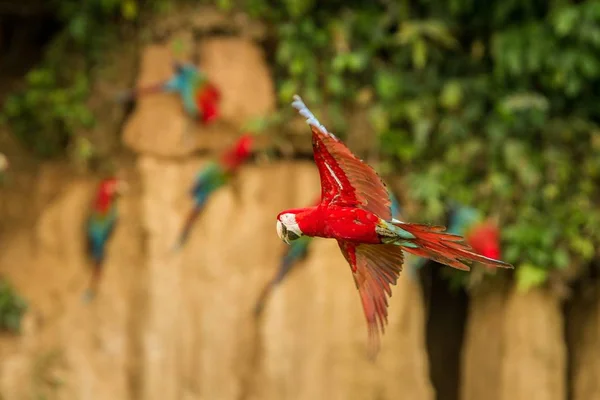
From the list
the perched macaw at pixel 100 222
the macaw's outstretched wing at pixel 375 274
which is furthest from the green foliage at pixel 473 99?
the macaw's outstretched wing at pixel 375 274

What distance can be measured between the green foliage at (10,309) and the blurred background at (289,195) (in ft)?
0.07

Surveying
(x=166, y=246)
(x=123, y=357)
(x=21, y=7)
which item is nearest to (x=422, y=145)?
(x=166, y=246)

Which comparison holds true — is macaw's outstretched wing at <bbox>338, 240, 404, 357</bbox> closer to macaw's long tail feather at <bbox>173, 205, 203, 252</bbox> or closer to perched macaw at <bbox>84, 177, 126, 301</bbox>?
macaw's long tail feather at <bbox>173, 205, 203, 252</bbox>

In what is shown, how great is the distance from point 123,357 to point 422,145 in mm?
1845

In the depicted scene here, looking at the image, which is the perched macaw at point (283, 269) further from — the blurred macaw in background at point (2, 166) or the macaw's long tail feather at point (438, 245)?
the macaw's long tail feather at point (438, 245)

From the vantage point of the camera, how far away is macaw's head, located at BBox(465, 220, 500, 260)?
338 cm

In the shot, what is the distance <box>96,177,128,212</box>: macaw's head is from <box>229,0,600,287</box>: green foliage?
0.92 metres

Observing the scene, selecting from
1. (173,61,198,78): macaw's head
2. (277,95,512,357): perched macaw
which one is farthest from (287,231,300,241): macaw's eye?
(173,61,198,78): macaw's head

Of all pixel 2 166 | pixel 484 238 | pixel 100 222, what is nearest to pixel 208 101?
pixel 100 222

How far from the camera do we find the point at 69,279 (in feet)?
13.6

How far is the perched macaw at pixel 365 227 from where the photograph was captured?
2.93ft

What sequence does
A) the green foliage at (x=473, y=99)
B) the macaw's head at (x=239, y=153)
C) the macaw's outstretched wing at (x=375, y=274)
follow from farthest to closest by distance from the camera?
the green foliage at (x=473, y=99), the macaw's head at (x=239, y=153), the macaw's outstretched wing at (x=375, y=274)

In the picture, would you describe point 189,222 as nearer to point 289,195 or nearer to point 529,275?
point 289,195

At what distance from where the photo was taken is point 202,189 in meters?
3.76
